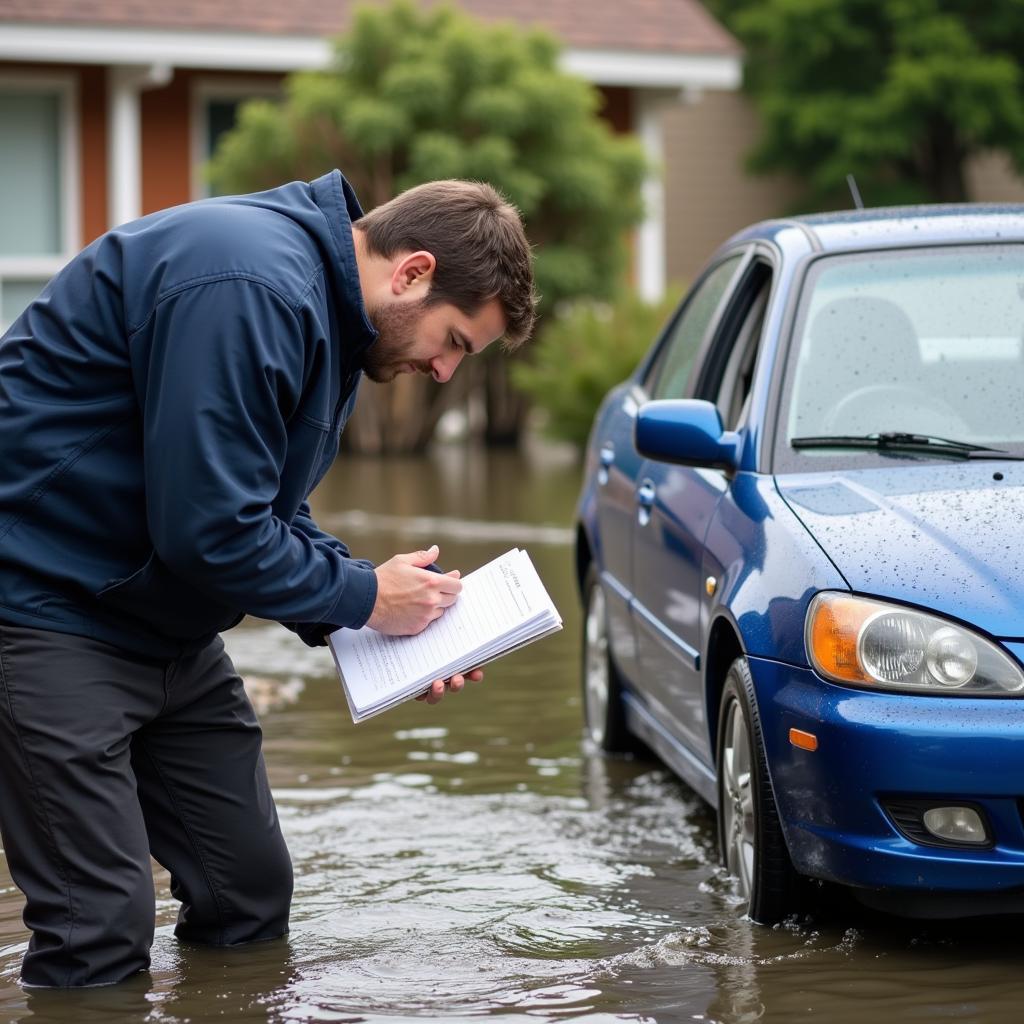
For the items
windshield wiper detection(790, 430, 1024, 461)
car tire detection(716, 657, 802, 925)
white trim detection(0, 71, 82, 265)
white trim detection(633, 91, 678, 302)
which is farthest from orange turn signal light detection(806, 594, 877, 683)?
white trim detection(633, 91, 678, 302)

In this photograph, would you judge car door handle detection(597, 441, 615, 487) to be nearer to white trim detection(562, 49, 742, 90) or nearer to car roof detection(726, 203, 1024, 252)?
car roof detection(726, 203, 1024, 252)

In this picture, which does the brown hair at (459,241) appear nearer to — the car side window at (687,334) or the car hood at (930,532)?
the car hood at (930,532)

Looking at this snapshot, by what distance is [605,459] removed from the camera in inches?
254

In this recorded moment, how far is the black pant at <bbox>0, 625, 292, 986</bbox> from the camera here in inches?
148

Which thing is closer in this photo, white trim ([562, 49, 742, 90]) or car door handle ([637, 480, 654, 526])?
car door handle ([637, 480, 654, 526])

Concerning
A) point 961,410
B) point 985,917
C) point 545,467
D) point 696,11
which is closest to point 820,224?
point 961,410

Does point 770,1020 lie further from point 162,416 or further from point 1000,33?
point 1000,33

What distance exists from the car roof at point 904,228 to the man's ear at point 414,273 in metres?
1.77

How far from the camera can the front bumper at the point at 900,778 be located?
3850mm

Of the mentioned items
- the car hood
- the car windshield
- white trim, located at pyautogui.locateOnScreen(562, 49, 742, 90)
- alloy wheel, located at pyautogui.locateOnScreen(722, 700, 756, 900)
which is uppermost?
white trim, located at pyautogui.locateOnScreen(562, 49, 742, 90)

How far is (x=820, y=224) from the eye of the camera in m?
5.45

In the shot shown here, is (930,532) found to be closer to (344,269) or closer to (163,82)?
(344,269)

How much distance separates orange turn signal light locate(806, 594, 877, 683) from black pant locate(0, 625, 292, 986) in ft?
3.86

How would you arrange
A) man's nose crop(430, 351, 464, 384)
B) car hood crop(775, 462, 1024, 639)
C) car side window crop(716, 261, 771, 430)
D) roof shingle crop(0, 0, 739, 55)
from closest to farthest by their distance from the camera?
1. man's nose crop(430, 351, 464, 384)
2. car hood crop(775, 462, 1024, 639)
3. car side window crop(716, 261, 771, 430)
4. roof shingle crop(0, 0, 739, 55)
